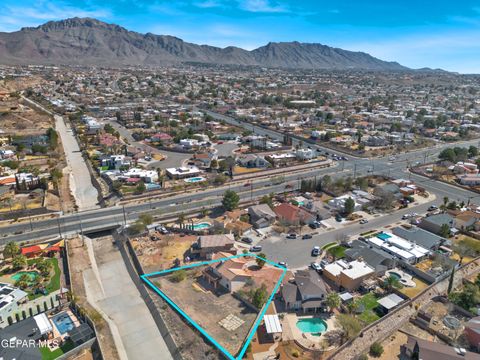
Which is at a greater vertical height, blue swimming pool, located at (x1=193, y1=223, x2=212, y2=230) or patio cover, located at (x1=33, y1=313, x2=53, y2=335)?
blue swimming pool, located at (x1=193, y1=223, x2=212, y2=230)

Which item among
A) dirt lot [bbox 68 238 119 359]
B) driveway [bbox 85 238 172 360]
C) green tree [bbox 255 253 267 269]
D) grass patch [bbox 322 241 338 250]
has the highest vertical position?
green tree [bbox 255 253 267 269]

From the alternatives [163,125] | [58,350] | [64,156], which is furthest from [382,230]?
[163,125]

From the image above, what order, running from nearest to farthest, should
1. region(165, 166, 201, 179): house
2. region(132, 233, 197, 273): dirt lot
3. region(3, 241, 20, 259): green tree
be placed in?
region(3, 241, 20, 259): green tree < region(132, 233, 197, 273): dirt lot < region(165, 166, 201, 179): house

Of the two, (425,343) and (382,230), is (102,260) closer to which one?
(425,343)

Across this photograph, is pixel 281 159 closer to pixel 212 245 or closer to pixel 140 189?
pixel 140 189

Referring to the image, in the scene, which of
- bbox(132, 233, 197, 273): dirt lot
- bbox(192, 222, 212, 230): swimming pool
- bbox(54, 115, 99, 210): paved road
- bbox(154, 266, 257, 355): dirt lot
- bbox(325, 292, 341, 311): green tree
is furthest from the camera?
bbox(54, 115, 99, 210): paved road

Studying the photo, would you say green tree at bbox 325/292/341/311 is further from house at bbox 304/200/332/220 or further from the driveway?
house at bbox 304/200/332/220

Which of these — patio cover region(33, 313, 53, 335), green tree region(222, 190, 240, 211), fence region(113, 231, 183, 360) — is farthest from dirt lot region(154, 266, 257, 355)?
green tree region(222, 190, 240, 211)
